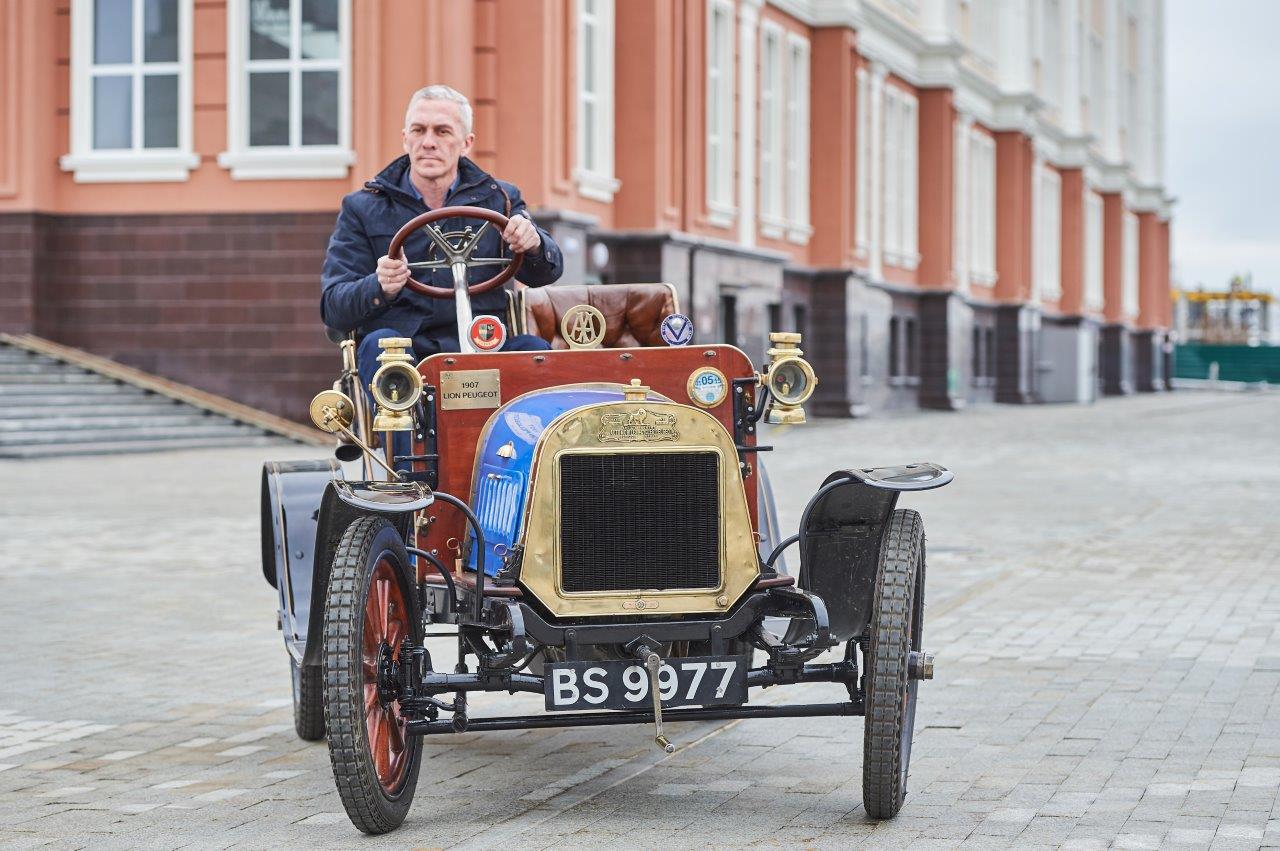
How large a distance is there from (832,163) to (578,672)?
34249 millimetres

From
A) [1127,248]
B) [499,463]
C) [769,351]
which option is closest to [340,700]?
[499,463]

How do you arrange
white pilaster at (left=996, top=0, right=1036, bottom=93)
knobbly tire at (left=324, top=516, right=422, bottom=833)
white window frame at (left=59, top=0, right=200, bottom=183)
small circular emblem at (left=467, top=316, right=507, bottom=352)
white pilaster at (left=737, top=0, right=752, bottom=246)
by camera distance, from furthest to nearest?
white pilaster at (left=996, top=0, right=1036, bottom=93), white pilaster at (left=737, top=0, right=752, bottom=246), white window frame at (left=59, top=0, right=200, bottom=183), small circular emblem at (left=467, top=316, right=507, bottom=352), knobbly tire at (left=324, top=516, right=422, bottom=833)

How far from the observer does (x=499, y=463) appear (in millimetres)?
5672

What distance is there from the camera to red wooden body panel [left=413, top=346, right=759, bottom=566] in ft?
19.2

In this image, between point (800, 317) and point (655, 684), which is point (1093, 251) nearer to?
point (800, 317)

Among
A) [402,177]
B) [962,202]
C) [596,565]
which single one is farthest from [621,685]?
[962,202]

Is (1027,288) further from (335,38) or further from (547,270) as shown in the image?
(547,270)

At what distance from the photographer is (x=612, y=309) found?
6.82 metres

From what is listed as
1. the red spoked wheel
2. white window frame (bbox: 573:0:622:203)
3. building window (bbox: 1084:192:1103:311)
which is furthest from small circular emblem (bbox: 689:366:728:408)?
building window (bbox: 1084:192:1103:311)

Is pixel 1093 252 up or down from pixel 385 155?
up

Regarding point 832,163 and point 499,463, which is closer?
point 499,463

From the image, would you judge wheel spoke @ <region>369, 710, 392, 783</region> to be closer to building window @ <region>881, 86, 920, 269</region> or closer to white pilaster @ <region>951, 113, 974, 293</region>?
building window @ <region>881, 86, 920, 269</region>

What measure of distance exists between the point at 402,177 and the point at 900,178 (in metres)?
38.9

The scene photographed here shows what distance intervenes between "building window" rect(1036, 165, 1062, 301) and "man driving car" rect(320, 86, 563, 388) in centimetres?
5349
